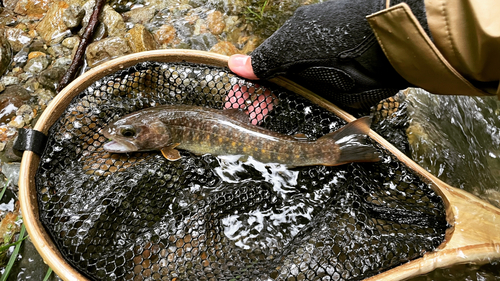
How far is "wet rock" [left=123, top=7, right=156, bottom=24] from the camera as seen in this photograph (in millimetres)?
4203

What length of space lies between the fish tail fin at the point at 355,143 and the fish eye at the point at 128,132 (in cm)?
166

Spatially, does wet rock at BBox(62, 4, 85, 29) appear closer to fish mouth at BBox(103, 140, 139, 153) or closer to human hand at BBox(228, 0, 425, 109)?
fish mouth at BBox(103, 140, 139, 153)

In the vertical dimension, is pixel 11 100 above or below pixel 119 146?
below

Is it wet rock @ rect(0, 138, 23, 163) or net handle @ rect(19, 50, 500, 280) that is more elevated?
net handle @ rect(19, 50, 500, 280)

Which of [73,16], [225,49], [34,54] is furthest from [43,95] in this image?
[225,49]

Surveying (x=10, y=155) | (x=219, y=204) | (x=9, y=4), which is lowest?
(x=10, y=155)

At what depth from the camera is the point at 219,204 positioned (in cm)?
249

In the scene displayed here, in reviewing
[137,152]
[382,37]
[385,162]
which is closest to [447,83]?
[382,37]

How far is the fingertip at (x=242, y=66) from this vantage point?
2.63 meters

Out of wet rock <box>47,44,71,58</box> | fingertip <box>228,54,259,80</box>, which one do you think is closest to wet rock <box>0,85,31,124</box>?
wet rock <box>47,44,71,58</box>

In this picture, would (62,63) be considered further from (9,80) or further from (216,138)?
(216,138)

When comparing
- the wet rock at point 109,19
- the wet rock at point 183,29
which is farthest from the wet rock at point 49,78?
the wet rock at point 183,29

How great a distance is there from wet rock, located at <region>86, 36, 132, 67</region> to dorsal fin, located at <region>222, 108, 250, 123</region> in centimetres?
171

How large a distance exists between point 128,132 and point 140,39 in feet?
5.46
